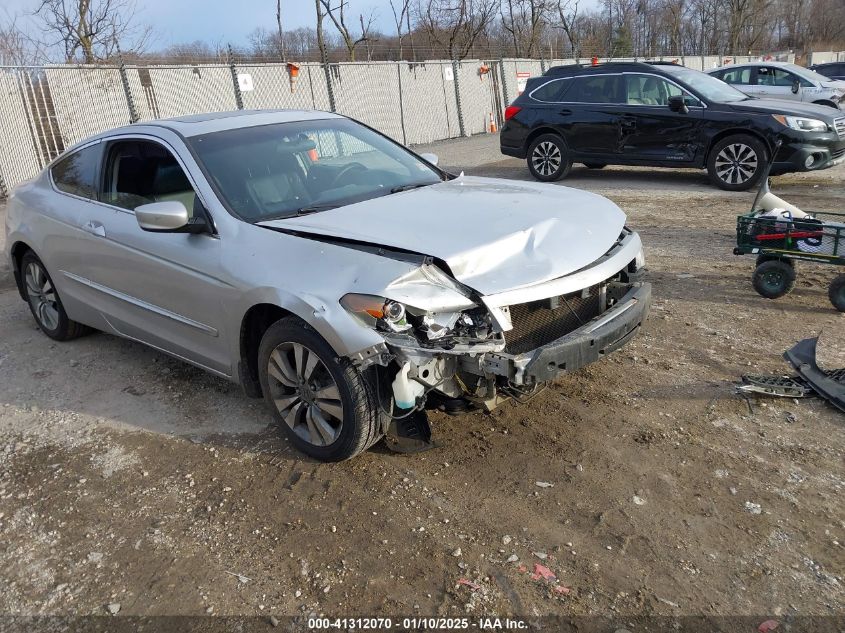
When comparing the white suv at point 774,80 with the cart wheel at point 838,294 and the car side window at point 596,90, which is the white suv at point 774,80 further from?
the cart wheel at point 838,294

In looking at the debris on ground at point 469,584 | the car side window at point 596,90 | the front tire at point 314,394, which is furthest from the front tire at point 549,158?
the debris on ground at point 469,584

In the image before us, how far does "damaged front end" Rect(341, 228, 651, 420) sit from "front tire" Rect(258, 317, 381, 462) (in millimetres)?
138

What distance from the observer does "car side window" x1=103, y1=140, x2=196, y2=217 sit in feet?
13.8

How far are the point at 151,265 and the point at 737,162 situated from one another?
8617 mm

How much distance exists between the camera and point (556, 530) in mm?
3020

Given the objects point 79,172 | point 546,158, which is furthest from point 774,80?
point 79,172

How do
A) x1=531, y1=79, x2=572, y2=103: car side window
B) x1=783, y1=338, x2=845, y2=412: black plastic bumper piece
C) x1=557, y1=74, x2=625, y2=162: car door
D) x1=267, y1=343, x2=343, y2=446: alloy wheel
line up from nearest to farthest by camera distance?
x1=267, y1=343, x2=343, y2=446: alloy wheel, x1=783, y1=338, x2=845, y2=412: black plastic bumper piece, x1=557, y1=74, x2=625, y2=162: car door, x1=531, y1=79, x2=572, y2=103: car side window

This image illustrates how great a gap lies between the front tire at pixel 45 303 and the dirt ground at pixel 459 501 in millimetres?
681

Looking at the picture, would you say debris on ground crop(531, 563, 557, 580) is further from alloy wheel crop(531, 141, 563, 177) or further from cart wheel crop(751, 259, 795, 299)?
alloy wheel crop(531, 141, 563, 177)

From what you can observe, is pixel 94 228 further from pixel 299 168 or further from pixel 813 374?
pixel 813 374

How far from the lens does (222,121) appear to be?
15.1ft

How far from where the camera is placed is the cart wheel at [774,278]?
5453mm

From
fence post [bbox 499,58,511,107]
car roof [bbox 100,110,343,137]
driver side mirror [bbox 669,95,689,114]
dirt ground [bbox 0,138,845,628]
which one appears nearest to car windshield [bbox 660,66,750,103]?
driver side mirror [bbox 669,95,689,114]

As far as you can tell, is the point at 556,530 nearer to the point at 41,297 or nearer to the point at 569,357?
the point at 569,357
